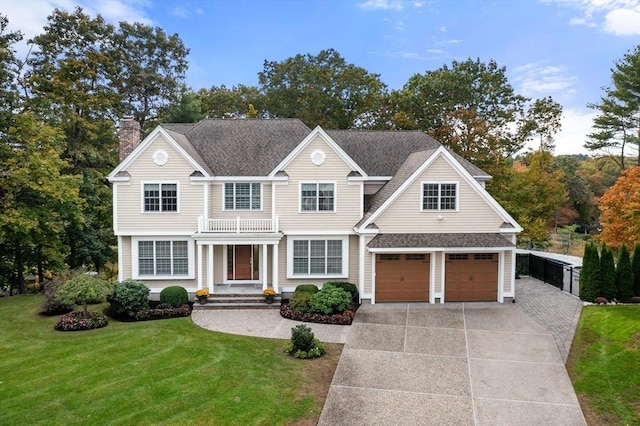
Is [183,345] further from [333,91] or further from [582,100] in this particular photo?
[582,100]

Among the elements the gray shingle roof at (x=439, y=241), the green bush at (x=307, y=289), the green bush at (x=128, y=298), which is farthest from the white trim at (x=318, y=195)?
the green bush at (x=128, y=298)

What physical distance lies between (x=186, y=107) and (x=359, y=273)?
98.4 feet

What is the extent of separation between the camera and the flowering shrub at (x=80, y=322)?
16.1 metres

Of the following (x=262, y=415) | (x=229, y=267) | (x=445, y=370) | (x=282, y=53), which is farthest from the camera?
(x=282, y=53)

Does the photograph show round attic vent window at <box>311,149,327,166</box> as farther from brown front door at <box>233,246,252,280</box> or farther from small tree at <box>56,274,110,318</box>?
small tree at <box>56,274,110,318</box>

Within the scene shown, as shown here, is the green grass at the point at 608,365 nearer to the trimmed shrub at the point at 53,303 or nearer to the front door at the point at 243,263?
the front door at the point at 243,263

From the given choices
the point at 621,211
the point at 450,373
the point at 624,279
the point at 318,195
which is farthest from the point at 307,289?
the point at 621,211

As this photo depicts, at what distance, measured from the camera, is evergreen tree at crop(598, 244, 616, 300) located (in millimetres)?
18203

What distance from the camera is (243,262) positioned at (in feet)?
70.2

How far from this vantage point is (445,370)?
40.9ft

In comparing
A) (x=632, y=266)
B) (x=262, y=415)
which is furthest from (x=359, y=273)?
(x=632, y=266)

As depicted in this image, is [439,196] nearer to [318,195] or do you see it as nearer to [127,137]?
[318,195]

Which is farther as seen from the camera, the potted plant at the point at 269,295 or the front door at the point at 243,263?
the front door at the point at 243,263

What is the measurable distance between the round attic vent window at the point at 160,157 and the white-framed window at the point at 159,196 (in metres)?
1.09
